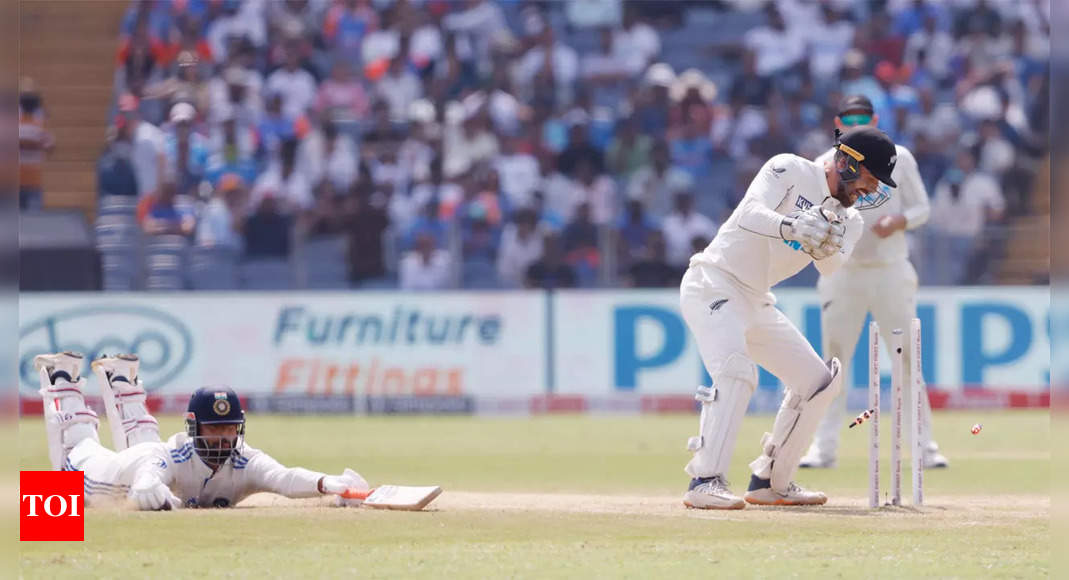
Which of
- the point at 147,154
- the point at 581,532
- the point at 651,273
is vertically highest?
the point at 147,154

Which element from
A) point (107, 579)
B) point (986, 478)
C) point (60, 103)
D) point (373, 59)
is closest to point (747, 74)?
point (373, 59)

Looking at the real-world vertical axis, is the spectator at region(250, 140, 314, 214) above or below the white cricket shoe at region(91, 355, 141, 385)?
above

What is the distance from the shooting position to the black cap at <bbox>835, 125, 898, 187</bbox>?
8258mm

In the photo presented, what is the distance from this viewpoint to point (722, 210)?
2016 centimetres

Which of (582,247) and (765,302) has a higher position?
(582,247)

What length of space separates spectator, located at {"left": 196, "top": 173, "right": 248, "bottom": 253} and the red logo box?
9566 millimetres

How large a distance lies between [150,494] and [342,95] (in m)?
13.4

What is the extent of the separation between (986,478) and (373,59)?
12.9m

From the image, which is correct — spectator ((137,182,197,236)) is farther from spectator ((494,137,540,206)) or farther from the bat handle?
the bat handle

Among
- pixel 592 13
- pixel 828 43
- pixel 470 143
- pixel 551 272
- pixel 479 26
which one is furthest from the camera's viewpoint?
pixel 592 13

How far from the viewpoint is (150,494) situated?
28.4 feet

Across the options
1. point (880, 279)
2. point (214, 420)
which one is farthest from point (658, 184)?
point (214, 420)

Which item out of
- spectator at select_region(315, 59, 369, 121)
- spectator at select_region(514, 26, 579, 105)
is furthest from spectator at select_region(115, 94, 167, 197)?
spectator at select_region(514, 26, 579, 105)

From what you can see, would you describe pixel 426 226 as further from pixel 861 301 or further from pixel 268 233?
pixel 861 301
